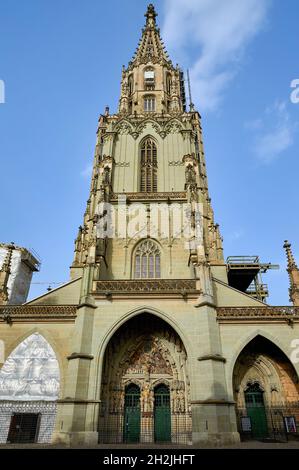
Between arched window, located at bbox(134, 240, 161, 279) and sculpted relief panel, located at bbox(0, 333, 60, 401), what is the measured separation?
711cm

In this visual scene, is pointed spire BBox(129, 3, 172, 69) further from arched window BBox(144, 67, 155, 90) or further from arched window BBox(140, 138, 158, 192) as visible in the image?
arched window BBox(140, 138, 158, 192)

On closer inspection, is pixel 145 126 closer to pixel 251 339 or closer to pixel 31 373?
pixel 251 339

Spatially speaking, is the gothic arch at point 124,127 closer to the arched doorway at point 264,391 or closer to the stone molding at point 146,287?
the stone molding at point 146,287

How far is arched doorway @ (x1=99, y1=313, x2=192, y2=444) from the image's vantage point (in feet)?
47.3

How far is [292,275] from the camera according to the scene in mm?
17391

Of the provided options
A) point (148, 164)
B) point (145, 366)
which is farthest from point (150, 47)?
point (145, 366)

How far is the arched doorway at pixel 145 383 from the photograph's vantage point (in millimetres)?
14406

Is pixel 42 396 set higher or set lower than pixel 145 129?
lower

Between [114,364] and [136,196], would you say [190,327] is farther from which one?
[136,196]

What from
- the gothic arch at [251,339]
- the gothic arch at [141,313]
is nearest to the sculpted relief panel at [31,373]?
the gothic arch at [141,313]

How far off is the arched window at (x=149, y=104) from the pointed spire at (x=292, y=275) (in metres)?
20.4

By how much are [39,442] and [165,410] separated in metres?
5.94

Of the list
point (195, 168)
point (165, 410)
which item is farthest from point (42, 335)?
point (195, 168)
